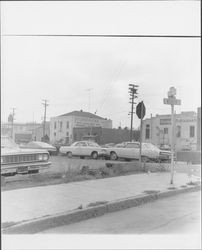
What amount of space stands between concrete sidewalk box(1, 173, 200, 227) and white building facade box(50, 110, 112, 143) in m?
0.26

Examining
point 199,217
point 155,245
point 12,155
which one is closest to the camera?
point 12,155

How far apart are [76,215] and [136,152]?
119 centimetres

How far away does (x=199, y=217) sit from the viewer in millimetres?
1907

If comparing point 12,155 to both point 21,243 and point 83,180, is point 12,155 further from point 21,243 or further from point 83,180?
point 83,180

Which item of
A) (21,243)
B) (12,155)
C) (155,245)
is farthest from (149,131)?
(21,243)

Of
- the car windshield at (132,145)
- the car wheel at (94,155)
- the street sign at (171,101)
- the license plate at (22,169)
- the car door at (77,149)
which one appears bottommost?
the license plate at (22,169)

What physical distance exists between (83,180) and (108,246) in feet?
1.71

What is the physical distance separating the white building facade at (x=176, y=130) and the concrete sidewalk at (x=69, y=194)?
332 mm

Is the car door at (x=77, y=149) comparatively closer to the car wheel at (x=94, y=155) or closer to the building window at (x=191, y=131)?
the car wheel at (x=94, y=155)

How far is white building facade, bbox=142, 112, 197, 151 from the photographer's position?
1.77m

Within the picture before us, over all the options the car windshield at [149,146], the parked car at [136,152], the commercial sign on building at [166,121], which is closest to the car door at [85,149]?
the parked car at [136,152]

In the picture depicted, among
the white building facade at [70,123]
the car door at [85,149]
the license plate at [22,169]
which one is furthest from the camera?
the car door at [85,149]

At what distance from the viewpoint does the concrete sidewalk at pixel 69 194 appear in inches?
72.1

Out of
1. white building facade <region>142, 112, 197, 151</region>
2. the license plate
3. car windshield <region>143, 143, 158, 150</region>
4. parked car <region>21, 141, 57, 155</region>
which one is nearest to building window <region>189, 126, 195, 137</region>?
white building facade <region>142, 112, 197, 151</region>
